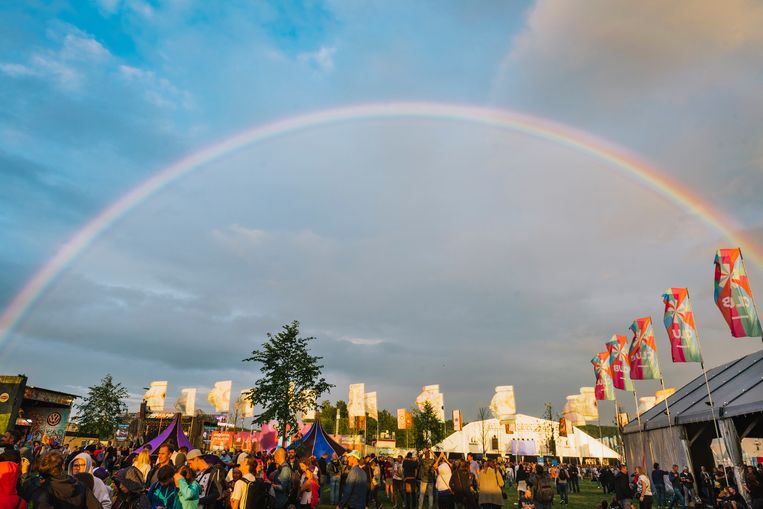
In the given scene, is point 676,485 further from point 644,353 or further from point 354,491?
point 354,491

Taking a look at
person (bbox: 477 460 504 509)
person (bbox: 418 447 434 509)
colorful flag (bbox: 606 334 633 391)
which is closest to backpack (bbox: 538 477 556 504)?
person (bbox: 477 460 504 509)

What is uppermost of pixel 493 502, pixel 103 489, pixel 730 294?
pixel 730 294

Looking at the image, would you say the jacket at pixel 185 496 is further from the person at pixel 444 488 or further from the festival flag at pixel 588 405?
the festival flag at pixel 588 405

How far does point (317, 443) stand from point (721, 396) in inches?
717

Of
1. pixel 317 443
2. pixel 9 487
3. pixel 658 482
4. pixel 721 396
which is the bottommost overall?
pixel 658 482

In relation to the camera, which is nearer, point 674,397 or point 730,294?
point 730,294

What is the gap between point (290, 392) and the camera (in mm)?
26719

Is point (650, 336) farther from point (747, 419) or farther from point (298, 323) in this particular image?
point (298, 323)

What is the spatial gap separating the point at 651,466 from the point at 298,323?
20.0 metres

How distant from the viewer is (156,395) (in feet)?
169

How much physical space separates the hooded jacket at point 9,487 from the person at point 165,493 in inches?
66.5

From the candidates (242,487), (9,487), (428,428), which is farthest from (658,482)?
(428,428)

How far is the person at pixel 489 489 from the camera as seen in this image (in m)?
11.6

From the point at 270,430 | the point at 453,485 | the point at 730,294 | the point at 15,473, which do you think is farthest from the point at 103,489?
the point at 270,430
